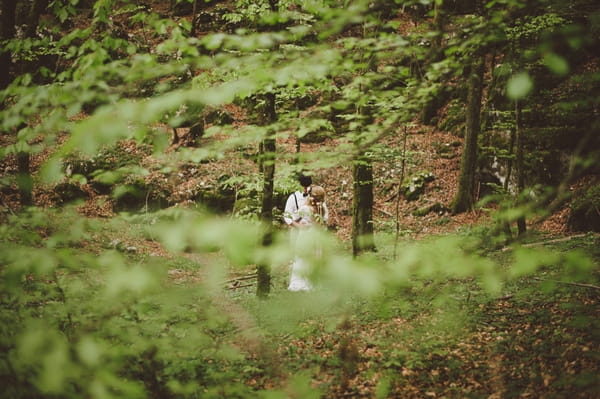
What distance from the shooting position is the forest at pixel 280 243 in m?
1.62

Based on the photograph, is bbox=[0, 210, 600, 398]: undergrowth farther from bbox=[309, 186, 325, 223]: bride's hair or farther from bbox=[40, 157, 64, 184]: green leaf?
bbox=[309, 186, 325, 223]: bride's hair

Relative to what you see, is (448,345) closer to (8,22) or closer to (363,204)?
(363,204)

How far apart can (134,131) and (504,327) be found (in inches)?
206

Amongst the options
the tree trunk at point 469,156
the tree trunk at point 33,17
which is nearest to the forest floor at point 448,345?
the tree trunk at point 33,17

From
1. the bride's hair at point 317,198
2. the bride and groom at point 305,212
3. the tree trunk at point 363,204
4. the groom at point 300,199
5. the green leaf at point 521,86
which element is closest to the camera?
the green leaf at point 521,86

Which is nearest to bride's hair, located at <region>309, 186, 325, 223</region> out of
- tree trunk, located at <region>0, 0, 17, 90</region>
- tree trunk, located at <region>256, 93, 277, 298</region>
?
tree trunk, located at <region>256, 93, 277, 298</region>

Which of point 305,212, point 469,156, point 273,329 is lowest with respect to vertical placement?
point 273,329

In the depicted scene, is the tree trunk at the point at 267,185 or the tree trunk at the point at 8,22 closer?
the tree trunk at the point at 8,22

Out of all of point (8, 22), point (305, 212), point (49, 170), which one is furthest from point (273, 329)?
point (8, 22)

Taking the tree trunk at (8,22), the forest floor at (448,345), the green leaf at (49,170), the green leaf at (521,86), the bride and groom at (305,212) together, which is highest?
the tree trunk at (8,22)

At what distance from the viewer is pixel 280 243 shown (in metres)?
1.62

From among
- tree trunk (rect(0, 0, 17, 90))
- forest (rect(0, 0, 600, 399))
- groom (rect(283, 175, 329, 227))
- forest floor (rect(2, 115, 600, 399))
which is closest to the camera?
forest (rect(0, 0, 600, 399))

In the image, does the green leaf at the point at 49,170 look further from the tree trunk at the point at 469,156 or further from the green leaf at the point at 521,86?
the tree trunk at the point at 469,156

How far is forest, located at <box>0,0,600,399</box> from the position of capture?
1623mm
